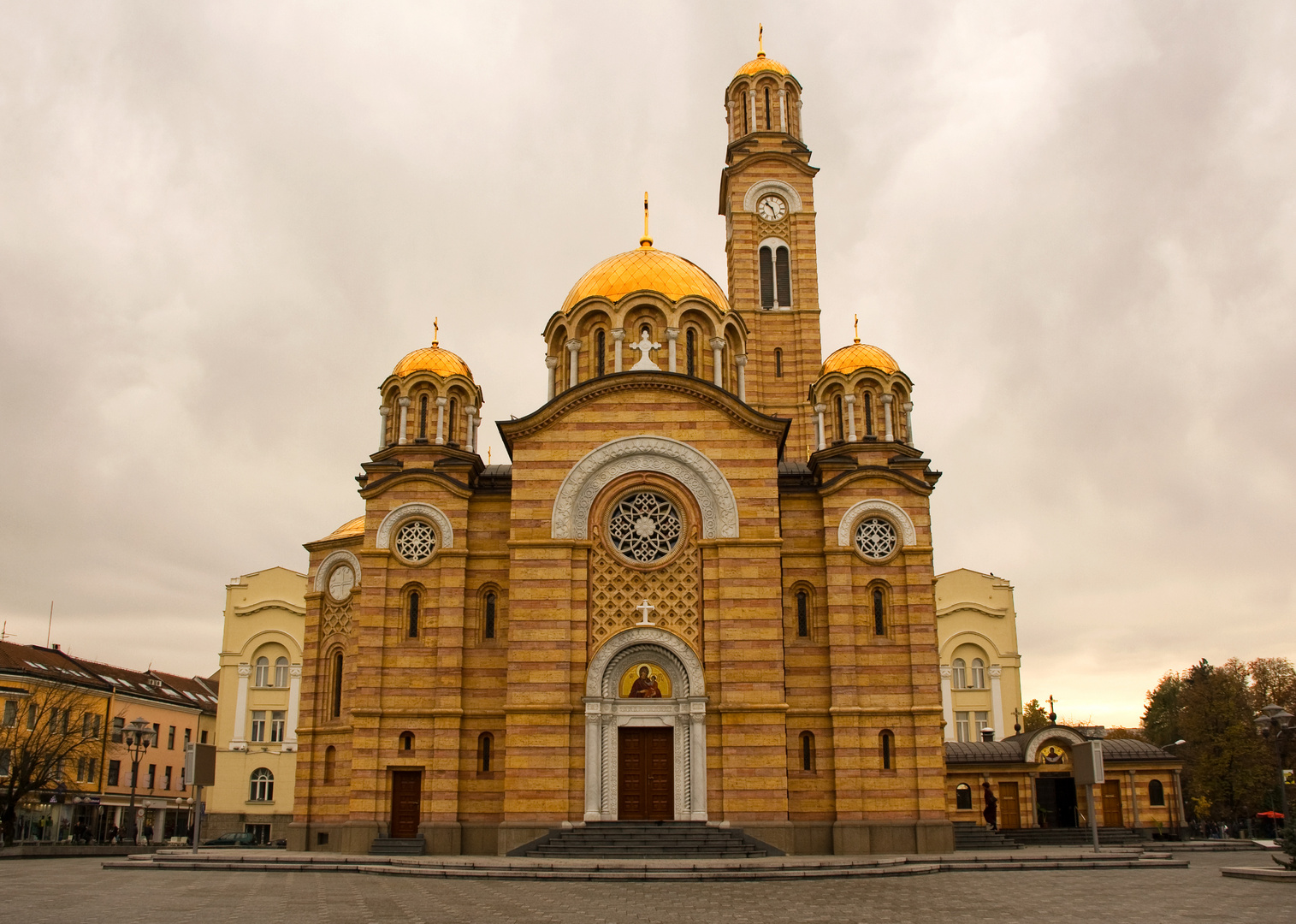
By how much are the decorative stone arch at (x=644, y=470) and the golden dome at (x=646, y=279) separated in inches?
189

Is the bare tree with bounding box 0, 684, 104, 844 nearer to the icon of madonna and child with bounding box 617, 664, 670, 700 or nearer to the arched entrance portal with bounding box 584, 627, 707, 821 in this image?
the arched entrance portal with bounding box 584, 627, 707, 821

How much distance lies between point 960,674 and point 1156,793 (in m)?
10.3

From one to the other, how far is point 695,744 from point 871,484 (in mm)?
7973

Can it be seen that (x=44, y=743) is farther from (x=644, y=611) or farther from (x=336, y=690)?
(x=644, y=611)

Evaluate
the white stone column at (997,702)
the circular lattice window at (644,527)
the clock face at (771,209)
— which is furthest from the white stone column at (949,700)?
the circular lattice window at (644,527)

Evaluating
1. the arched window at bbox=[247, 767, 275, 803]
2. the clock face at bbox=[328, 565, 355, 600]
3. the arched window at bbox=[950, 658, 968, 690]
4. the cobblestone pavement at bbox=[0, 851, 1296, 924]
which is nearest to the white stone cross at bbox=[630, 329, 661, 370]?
the clock face at bbox=[328, 565, 355, 600]

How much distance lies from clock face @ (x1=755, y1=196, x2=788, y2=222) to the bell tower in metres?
0.03

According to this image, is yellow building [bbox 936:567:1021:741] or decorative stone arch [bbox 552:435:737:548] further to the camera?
yellow building [bbox 936:567:1021:741]

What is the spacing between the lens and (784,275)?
37812 mm

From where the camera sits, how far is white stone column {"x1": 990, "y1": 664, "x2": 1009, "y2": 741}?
44188 millimetres

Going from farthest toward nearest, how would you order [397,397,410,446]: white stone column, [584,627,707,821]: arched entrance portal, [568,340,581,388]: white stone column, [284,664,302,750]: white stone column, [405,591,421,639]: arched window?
1. [284,664,302,750]: white stone column
2. [568,340,581,388]: white stone column
3. [397,397,410,446]: white stone column
4. [405,591,421,639]: arched window
5. [584,627,707,821]: arched entrance portal

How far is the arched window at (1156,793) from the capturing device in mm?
35406

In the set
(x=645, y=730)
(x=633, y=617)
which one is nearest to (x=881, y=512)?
(x=633, y=617)

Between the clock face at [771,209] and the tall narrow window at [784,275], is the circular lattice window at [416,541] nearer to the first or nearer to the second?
the tall narrow window at [784,275]
